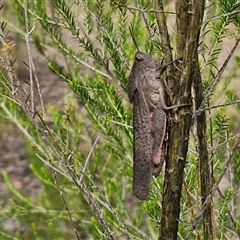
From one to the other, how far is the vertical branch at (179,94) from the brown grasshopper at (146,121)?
12 cm

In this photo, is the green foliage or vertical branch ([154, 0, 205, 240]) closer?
vertical branch ([154, 0, 205, 240])

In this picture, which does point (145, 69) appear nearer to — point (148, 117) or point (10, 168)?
point (148, 117)

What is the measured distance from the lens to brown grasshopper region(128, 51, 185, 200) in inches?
61.9

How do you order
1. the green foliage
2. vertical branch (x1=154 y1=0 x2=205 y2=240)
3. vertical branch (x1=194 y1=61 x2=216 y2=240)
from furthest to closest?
the green foliage
vertical branch (x1=194 y1=61 x2=216 y2=240)
vertical branch (x1=154 y1=0 x2=205 y2=240)

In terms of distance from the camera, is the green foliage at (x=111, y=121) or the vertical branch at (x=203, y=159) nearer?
the vertical branch at (x=203, y=159)

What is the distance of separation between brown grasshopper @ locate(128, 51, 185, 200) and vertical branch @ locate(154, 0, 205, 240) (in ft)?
0.39

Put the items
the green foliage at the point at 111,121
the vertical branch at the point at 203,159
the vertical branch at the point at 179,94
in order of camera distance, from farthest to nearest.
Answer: the green foliage at the point at 111,121 < the vertical branch at the point at 203,159 < the vertical branch at the point at 179,94

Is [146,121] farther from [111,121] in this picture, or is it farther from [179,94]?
[179,94]

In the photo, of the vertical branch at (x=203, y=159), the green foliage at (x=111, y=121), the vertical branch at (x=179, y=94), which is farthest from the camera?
the green foliage at (x=111, y=121)

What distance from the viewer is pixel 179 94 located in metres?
1.35

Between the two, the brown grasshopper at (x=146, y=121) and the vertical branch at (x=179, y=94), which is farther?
the brown grasshopper at (x=146, y=121)

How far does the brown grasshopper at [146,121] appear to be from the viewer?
1.57m

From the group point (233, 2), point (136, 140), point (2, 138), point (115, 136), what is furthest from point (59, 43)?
point (2, 138)

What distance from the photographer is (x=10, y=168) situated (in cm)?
675
